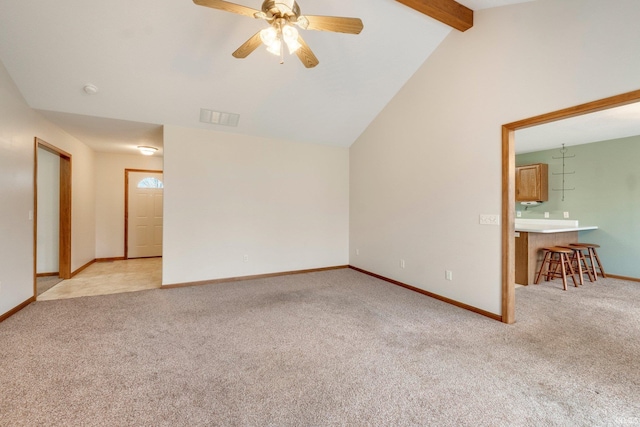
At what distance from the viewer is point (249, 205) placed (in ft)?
15.9

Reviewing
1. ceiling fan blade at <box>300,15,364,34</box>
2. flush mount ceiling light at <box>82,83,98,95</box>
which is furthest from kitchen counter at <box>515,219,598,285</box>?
flush mount ceiling light at <box>82,83,98,95</box>

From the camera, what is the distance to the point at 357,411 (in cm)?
169

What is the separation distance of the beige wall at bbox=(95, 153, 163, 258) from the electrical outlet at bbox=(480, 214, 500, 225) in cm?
727

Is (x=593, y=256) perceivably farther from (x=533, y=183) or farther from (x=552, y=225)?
(x=533, y=183)

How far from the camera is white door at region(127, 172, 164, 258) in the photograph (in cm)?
669

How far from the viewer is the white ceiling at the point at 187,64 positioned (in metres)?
2.81

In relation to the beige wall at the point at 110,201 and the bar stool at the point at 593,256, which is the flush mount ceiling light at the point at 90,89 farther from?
the bar stool at the point at 593,256

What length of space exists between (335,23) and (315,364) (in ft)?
9.02

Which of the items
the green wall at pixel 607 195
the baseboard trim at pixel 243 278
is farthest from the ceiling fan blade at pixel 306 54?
the green wall at pixel 607 195

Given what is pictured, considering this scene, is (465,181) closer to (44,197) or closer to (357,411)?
(357,411)

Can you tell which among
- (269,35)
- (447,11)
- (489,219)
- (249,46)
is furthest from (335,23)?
(489,219)

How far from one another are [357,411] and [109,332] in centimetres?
257

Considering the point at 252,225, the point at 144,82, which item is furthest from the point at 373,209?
the point at 144,82

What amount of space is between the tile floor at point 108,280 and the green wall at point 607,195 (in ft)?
26.3
